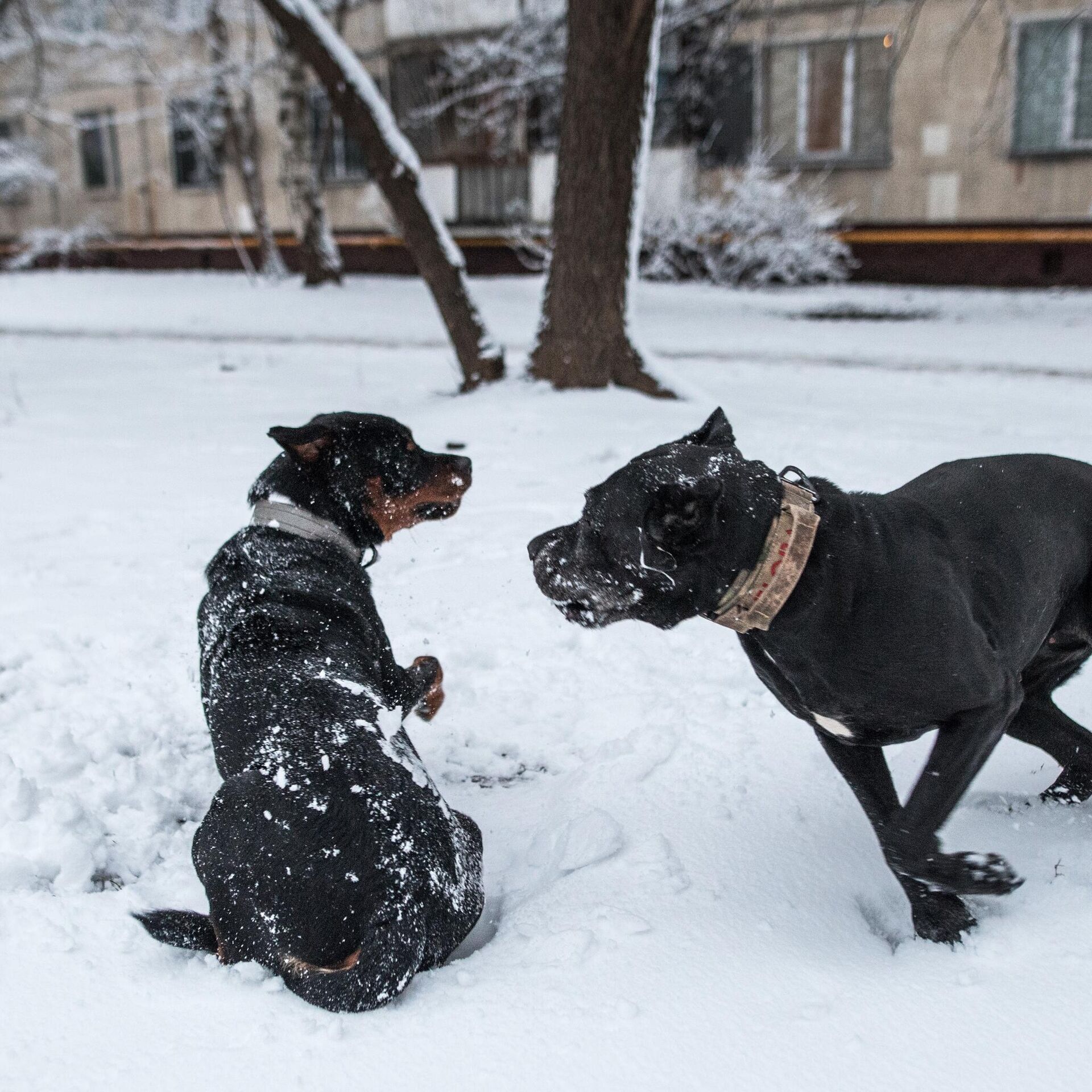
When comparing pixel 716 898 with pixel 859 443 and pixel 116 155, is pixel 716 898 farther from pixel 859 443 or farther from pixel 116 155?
pixel 116 155

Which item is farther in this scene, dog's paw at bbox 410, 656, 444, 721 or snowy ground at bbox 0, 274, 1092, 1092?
dog's paw at bbox 410, 656, 444, 721

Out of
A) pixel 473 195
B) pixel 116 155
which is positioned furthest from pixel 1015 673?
pixel 116 155

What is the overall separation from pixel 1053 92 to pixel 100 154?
70.9 feet

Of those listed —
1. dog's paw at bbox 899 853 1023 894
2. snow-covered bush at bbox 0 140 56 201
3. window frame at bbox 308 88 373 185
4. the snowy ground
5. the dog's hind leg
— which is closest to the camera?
the snowy ground

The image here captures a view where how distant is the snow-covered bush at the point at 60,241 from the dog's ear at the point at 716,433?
84.8 feet

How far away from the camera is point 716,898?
281 centimetres

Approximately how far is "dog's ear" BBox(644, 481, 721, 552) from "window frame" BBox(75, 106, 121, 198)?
2711cm

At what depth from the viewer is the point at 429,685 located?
3.48 m

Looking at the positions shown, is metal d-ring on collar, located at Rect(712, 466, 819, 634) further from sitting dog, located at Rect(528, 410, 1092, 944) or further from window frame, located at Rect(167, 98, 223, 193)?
window frame, located at Rect(167, 98, 223, 193)

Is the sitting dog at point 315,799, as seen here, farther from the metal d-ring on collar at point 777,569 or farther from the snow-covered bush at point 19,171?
the snow-covered bush at point 19,171

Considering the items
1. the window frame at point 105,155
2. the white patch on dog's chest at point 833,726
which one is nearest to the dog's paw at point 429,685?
the white patch on dog's chest at point 833,726

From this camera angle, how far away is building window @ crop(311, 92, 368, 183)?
22.5 m

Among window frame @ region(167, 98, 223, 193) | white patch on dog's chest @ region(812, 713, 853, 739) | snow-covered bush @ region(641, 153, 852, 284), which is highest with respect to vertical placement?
window frame @ region(167, 98, 223, 193)

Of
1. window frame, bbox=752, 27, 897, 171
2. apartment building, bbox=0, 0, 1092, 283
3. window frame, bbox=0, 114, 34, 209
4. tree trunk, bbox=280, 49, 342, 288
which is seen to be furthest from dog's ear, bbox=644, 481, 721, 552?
window frame, bbox=0, 114, 34, 209
